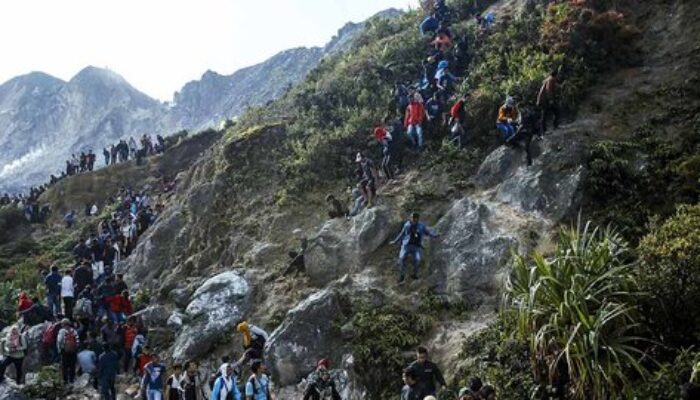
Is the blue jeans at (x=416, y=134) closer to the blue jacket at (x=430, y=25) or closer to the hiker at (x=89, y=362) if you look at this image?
the blue jacket at (x=430, y=25)

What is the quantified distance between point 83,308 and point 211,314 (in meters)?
4.10

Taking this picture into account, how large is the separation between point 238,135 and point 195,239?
4945 millimetres

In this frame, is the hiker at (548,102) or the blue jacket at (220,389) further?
the hiker at (548,102)

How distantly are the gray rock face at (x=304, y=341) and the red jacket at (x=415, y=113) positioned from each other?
6.87m

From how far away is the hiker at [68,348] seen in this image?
15977 millimetres

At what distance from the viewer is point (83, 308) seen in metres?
18.7

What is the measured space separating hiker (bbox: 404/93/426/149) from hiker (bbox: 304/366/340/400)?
9.47m

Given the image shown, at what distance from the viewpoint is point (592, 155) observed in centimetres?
1603

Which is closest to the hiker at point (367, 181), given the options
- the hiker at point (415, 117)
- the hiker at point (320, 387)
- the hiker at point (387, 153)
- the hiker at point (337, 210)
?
the hiker at point (387, 153)

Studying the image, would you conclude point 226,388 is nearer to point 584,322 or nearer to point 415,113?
point 584,322

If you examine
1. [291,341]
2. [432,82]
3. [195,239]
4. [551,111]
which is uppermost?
[432,82]

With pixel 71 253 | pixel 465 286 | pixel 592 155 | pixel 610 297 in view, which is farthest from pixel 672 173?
pixel 71 253

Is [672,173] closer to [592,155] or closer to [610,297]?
[592,155]

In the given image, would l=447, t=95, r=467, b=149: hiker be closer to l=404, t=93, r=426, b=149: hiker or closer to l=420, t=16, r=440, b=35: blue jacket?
l=404, t=93, r=426, b=149: hiker
